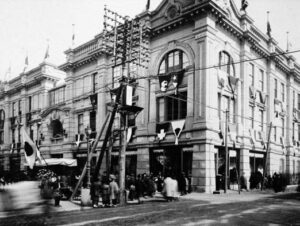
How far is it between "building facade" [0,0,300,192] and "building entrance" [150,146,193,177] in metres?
0.08

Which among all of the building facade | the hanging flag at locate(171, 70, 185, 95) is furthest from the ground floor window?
the hanging flag at locate(171, 70, 185, 95)

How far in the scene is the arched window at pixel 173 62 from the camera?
2511 cm

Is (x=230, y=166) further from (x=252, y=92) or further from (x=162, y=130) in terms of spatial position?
(x=252, y=92)

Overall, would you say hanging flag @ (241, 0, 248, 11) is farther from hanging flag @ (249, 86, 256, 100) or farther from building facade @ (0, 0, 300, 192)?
hanging flag @ (249, 86, 256, 100)

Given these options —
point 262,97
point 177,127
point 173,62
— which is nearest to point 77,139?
point 177,127

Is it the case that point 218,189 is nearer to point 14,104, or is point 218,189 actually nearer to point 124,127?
point 124,127

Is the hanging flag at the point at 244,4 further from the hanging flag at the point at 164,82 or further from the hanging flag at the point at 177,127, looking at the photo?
A: the hanging flag at the point at 177,127

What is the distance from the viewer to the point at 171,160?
81.4 feet

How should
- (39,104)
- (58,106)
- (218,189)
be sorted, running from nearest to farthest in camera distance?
1. (218,189)
2. (58,106)
3. (39,104)

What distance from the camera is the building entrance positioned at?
23.7 m

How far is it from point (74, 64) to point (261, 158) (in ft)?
71.7

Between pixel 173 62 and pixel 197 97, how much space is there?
4.25 meters

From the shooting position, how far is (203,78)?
75.8 ft

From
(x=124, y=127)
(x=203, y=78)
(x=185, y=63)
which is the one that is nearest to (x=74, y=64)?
(x=185, y=63)
